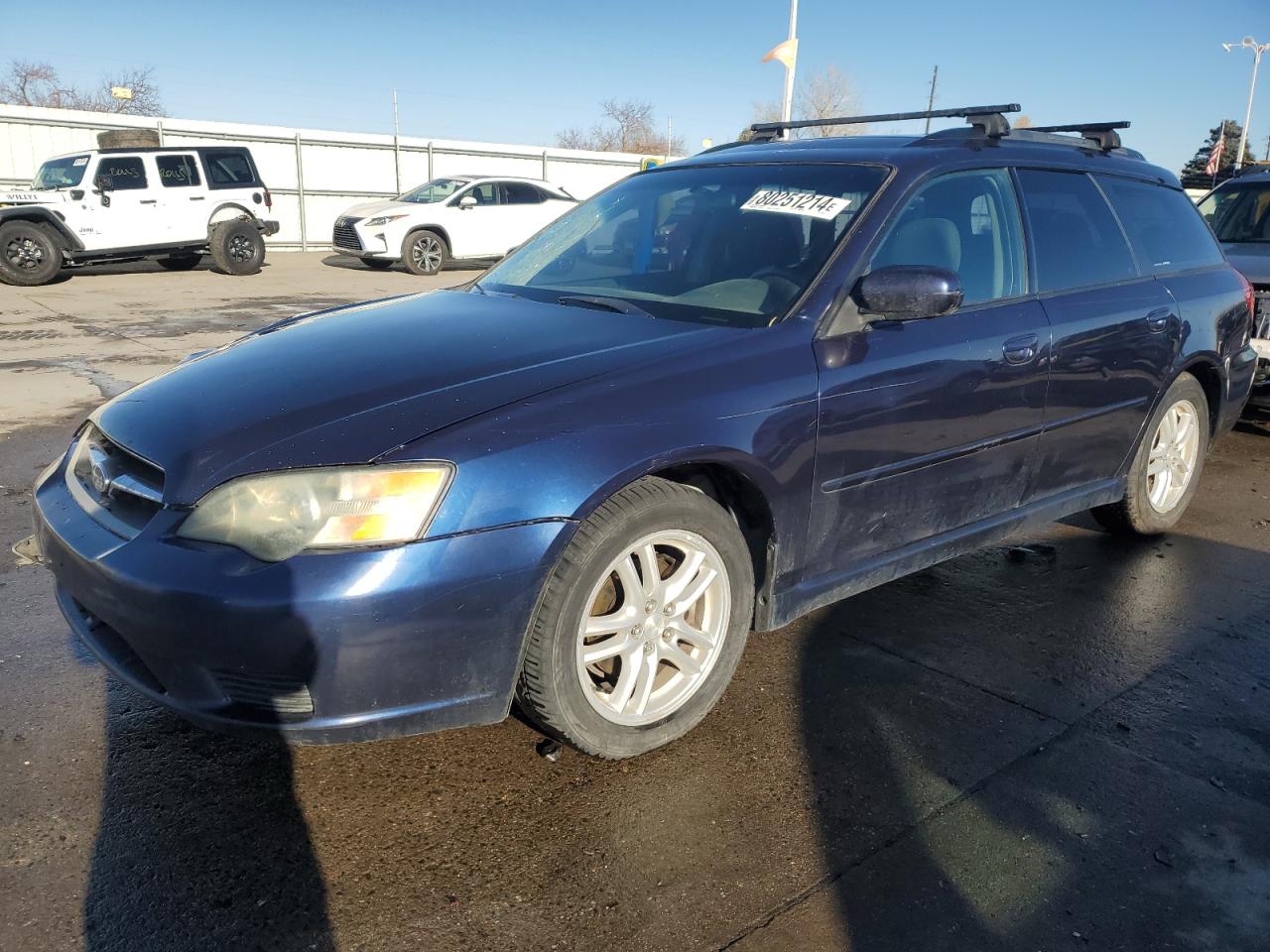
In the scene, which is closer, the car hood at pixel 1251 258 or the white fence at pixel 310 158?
the car hood at pixel 1251 258

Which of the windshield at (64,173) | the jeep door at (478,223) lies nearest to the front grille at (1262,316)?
the jeep door at (478,223)

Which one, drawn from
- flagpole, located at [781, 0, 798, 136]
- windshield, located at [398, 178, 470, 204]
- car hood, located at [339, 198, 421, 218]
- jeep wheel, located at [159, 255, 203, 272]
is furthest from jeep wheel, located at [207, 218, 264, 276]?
flagpole, located at [781, 0, 798, 136]

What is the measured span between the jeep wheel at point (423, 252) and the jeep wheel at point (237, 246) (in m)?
2.43

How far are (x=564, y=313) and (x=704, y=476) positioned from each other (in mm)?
746

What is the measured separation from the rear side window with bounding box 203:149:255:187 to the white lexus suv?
65.6 inches

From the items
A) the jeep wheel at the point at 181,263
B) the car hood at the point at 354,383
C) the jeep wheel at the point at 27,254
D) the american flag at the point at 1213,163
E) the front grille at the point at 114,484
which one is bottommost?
the jeep wheel at the point at 181,263

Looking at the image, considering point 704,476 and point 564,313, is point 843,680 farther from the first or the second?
point 564,313

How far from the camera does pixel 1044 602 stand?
153 inches

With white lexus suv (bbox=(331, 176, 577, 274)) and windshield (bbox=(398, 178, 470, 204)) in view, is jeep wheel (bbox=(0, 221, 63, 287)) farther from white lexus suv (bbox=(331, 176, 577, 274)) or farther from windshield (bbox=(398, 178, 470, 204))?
windshield (bbox=(398, 178, 470, 204))

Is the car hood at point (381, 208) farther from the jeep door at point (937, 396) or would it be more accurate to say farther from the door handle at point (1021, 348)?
the door handle at point (1021, 348)

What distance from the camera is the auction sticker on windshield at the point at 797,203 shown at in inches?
126

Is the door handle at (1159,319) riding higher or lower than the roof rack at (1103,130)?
lower

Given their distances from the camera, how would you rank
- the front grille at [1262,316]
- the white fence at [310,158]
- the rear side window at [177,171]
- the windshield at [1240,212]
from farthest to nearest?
the white fence at [310,158] → the rear side window at [177,171] → the windshield at [1240,212] → the front grille at [1262,316]

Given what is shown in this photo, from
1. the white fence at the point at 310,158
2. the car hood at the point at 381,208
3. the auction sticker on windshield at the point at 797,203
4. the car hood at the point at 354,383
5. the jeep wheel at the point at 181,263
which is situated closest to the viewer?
the car hood at the point at 354,383
